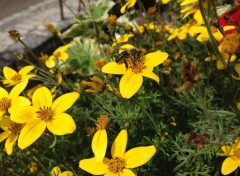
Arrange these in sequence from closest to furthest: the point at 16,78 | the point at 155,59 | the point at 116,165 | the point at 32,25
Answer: the point at 116,165 → the point at 155,59 → the point at 16,78 → the point at 32,25

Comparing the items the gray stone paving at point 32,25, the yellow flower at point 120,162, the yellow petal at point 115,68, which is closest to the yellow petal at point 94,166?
the yellow flower at point 120,162

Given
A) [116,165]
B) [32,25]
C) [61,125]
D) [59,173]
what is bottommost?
[32,25]

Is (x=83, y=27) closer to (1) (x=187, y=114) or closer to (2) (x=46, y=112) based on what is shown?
(1) (x=187, y=114)

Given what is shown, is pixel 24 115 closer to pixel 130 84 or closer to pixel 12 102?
pixel 12 102

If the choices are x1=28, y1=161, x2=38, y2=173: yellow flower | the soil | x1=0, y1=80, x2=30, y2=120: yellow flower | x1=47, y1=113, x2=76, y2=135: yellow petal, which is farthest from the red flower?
the soil

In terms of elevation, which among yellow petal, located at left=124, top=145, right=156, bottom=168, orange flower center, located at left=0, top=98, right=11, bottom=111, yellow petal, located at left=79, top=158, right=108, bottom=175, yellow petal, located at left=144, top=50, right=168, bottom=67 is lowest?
yellow petal, located at left=124, top=145, right=156, bottom=168

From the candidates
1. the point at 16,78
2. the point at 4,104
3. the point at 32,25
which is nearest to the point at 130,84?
the point at 4,104

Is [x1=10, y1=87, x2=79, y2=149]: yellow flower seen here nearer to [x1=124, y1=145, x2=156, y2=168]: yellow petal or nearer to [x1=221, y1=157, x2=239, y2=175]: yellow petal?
[x1=124, y1=145, x2=156, y2=168]: yellow petal
